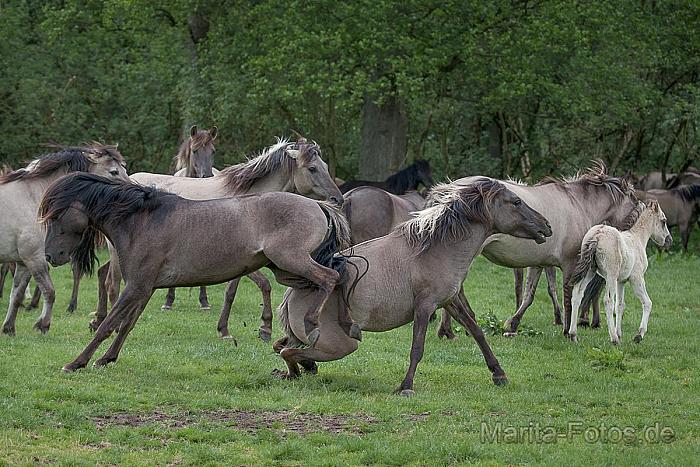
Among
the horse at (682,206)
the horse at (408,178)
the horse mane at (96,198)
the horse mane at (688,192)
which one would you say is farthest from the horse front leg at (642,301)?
the horse mane at (688,192)

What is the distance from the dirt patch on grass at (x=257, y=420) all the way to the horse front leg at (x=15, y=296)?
4.58m

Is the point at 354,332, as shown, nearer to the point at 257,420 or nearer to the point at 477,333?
the point at 477,333

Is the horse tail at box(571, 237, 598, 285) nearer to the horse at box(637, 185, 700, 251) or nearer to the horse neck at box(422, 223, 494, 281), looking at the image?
the horse neck at box(422, 223, 494, 281)

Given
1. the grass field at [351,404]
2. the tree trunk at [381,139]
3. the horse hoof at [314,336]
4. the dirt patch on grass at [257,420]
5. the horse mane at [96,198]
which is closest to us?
the grass field at [351,404]

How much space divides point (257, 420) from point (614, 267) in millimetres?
5916

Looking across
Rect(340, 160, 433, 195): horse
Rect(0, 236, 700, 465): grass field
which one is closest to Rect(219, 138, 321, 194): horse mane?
Rect(0, 236, 700, 465): grass field

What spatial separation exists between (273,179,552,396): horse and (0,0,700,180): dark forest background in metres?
12.1

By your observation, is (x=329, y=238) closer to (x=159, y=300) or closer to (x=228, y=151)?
(x=159, y=300)

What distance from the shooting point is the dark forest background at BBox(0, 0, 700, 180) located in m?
22.2

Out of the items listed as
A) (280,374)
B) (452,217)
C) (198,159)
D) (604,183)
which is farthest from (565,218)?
(198,159)

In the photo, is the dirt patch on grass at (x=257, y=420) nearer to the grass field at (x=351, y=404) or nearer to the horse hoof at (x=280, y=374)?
the grass field at (x=351, y=404)

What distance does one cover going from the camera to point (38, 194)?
1177 centimetres

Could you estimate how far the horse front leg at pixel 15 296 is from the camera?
11945mm

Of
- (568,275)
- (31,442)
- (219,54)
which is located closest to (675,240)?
(219,54)
